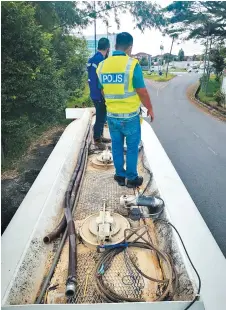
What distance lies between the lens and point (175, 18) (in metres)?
22.6

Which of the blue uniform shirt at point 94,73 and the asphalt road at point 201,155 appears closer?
the blue uniform shirt at point 94,73

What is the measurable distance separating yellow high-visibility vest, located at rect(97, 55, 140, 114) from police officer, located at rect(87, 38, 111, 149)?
4.85 feet

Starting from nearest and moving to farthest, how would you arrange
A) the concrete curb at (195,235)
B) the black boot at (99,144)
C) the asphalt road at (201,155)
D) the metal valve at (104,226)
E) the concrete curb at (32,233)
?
1. the concrete curb at (195,235)
2. the concrete curb at (32,233)
3. the metal valve at (104,226)
4. the black boot at (99,144)
5. the asphalt road at (201,155)

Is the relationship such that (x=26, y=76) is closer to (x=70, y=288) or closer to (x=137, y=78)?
(x=137, y=78)

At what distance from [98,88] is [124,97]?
67.7 inches

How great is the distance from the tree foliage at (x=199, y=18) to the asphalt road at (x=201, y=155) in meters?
9.61

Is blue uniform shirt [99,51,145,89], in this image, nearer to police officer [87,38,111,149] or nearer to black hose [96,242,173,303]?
black hose [96,242,173,303]

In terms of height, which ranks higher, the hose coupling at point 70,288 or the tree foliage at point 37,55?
the tree foliage at point 37,55

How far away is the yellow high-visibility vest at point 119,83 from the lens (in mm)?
2639

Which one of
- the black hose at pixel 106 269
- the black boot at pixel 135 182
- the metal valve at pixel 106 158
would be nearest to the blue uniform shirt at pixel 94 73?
the metal valve at pixel 106 158

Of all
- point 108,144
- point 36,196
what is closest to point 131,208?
point 36,196

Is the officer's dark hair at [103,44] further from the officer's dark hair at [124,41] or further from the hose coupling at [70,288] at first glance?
the hose coupling at [70,288]

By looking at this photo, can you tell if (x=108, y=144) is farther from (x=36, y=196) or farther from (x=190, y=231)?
(x=190, y=231)

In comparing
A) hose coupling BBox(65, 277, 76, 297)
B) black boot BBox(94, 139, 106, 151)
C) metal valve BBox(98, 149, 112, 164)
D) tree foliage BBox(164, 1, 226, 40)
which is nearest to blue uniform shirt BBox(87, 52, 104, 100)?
black boot BBox(94, 139, 106, 151)
